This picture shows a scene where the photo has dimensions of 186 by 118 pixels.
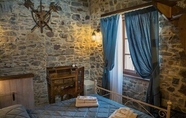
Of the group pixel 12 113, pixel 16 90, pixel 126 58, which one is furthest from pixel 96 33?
pixel 12 113

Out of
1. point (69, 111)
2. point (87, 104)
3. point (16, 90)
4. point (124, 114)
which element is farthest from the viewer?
Result: point (16, 90)

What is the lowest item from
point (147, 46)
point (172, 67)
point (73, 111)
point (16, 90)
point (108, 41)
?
point (73, 111)

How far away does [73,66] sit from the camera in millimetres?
4016

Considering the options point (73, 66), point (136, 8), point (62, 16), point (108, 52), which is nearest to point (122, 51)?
point (108, 52)

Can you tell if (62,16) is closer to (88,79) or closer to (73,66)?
(73,66)

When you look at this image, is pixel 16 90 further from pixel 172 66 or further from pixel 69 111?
pixel 172 66

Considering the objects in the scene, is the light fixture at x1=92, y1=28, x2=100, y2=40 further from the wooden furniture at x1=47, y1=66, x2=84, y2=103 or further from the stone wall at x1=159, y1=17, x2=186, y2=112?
the stone wall at x1=159, y1=17, x2=186, y2=112

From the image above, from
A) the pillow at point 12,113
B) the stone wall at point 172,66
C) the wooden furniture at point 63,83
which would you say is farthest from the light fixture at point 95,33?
the pillow at point 12,113

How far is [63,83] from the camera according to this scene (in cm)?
370

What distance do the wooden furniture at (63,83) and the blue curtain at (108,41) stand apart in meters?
0.60

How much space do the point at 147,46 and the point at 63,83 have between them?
6.53ft

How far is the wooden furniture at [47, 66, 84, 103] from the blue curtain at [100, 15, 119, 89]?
599 millimetres

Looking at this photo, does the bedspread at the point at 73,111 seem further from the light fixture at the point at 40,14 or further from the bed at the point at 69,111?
the light fixture at the point at 40,14

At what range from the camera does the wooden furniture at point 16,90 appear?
3117 millimetres
